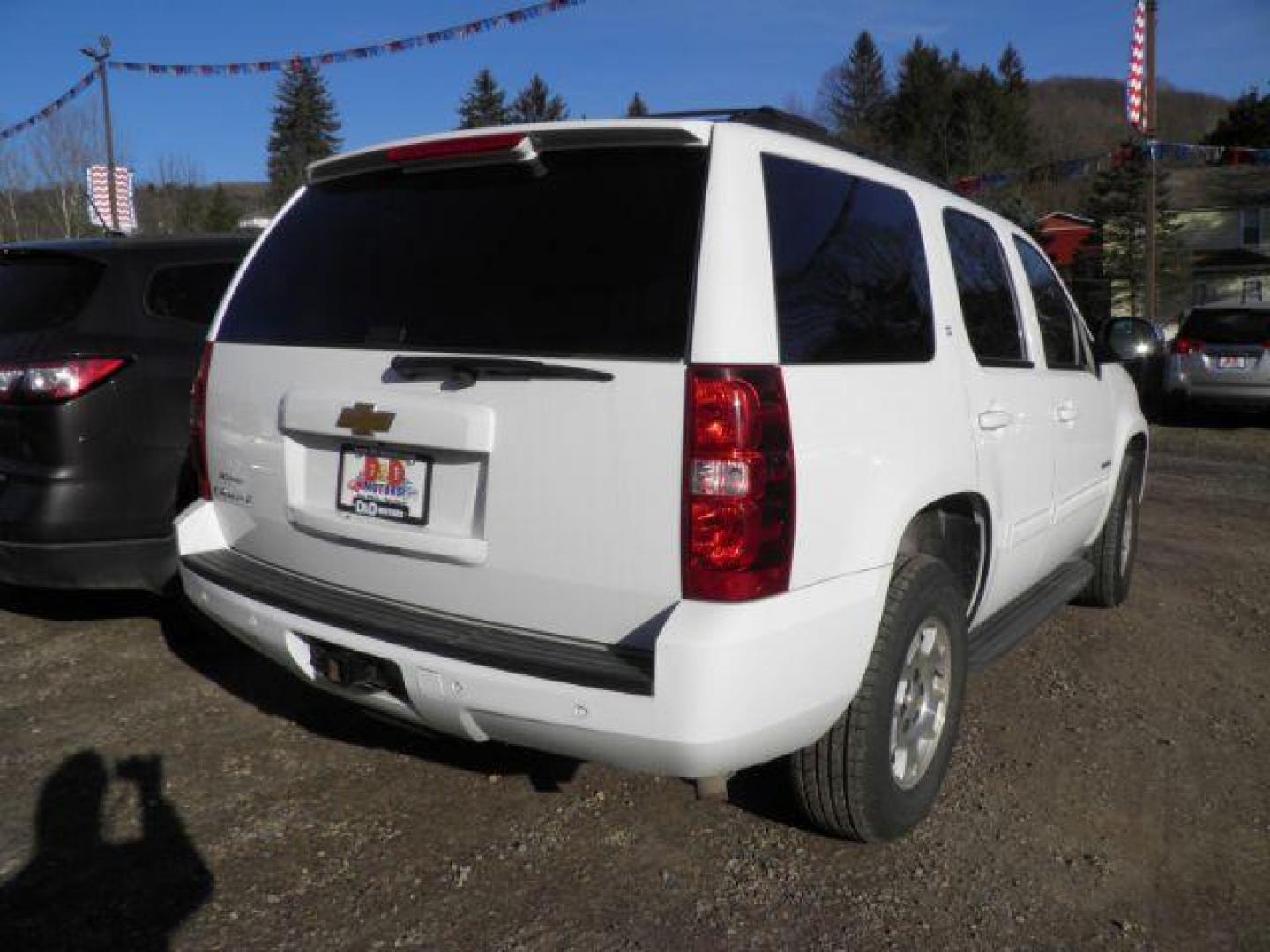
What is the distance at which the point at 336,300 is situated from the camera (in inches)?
110

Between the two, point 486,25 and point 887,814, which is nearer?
point 887,814

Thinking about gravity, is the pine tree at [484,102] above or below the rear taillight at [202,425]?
above

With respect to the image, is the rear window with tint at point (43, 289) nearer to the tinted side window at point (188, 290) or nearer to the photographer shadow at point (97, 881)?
the tinted side window at point (188, 290)

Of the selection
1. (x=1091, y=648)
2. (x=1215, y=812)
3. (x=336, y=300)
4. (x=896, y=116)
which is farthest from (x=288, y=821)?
(x=896, y=116)

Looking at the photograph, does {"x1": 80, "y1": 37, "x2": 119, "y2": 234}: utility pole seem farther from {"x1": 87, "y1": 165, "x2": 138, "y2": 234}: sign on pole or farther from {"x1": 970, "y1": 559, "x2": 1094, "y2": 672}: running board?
{"x1": 970, "y1": 559, "x2": 1094, "y2": 672}: running board

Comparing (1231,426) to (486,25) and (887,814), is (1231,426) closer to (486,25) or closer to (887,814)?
(486,25)

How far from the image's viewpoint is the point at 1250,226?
150 feet

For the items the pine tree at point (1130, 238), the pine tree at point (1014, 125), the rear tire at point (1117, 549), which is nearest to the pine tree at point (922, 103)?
the pine tree at point (1014, 125)

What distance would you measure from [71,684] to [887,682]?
303cm

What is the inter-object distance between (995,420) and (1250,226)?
167 ft

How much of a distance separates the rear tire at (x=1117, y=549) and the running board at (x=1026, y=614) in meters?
0.37

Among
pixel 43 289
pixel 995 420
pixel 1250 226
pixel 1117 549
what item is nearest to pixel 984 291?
pixel 995 420

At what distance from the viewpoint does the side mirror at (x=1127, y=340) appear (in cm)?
464

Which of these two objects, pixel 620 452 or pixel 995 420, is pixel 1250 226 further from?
pixel 620 452
